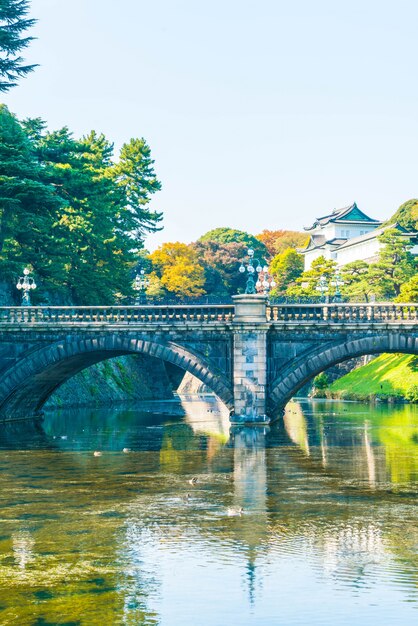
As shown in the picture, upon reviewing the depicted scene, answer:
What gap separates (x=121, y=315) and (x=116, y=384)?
30.6 metres

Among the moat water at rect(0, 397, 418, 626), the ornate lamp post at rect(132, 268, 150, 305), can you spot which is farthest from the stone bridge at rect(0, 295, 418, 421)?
the moat water at rect(0, 397, 418, 626)

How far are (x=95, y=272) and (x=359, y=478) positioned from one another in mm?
45094

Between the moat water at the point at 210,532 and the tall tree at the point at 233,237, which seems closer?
the moat water at the point at 210,532

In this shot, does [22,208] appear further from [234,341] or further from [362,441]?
[362,441]

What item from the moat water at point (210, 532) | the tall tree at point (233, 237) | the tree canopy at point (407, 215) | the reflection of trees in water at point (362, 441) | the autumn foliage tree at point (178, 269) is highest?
the tall tree at point (233, 237)

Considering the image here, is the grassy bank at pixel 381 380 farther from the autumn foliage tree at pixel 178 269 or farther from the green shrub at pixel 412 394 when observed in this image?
the autumn foliage tree at pixel 178 269

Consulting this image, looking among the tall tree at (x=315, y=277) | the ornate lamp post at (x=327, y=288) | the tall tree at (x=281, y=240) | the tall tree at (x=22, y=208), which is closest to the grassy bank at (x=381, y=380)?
the ornate lamp post at (x=327, y=288)

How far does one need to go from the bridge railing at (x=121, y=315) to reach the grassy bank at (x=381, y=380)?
3166 centimetres

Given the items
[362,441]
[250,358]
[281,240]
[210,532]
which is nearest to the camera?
[210,532]

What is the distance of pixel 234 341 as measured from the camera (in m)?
54.0

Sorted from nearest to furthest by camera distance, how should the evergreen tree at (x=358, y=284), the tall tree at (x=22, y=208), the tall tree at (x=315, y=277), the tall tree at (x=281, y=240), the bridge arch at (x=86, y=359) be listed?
the bridge arch at (x=86, y=359) < the tall tree at (x=22, y=208) < the evergreen tree at (x=358, y=284) < the tall tree at (x=315, y=277) < the tall tree at (x=281, y=240)

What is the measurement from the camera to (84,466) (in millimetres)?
39969

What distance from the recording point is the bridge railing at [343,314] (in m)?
52.5

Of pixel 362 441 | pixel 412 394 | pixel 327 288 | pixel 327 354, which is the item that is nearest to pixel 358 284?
pixel 327 288
